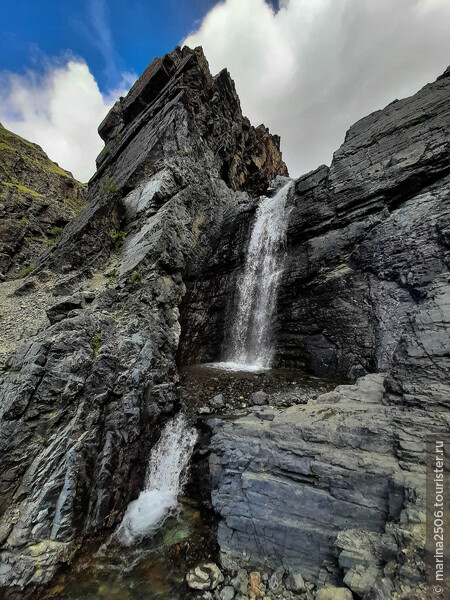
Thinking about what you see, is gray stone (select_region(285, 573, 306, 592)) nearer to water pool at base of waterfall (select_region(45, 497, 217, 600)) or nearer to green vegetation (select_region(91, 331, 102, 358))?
water pool at base of waterfall (select_region(45, 497, 217, 600))

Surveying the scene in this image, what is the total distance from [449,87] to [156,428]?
2584cm

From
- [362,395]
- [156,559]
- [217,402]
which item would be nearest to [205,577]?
[156,559]

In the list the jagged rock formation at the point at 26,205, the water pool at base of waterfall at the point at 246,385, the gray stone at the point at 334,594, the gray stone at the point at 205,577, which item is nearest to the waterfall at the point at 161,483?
the water pool at base of waterfall at the point at 246,385

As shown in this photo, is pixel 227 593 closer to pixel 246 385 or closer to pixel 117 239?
pixel 246 385

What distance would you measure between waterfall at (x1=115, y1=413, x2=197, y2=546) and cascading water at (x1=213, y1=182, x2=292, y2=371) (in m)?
5.95

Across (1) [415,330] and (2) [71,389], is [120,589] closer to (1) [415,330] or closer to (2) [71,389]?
(2) [71,389]

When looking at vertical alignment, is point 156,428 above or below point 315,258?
below

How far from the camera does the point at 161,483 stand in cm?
797

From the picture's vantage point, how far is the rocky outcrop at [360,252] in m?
11.8

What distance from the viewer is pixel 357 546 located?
15.2 feet

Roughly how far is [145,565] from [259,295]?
1380 centimetres

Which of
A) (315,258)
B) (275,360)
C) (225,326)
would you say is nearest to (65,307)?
(225,326)

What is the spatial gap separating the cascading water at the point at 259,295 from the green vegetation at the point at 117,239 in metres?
8.45

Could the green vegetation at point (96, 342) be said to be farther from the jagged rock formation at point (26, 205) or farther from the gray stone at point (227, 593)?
the jagged rock formation at point (26, 205)
